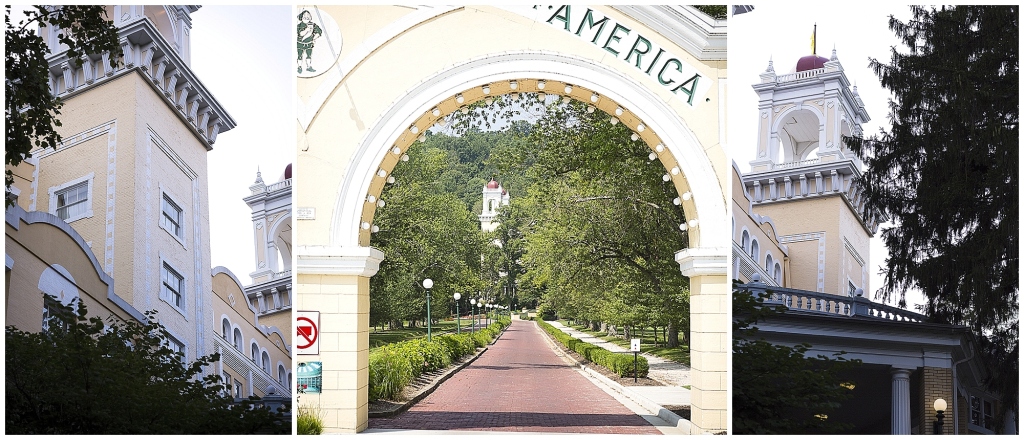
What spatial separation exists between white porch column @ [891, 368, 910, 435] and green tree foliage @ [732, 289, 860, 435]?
0.85 meters

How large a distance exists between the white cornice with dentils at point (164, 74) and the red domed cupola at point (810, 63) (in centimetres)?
573

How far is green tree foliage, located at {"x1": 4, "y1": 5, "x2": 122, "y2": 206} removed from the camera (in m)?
8.16

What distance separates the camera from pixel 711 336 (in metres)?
7.89

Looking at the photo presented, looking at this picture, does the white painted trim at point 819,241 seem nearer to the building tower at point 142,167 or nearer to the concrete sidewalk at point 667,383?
the concrete sidewalk at point 667,383

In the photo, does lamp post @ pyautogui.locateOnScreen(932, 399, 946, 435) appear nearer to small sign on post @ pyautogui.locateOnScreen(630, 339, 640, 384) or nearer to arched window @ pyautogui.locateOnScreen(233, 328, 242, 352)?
small sign on post @ pyautogui.locateOnScreen(630, 339, 640, 384)

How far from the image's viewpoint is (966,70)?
855 cm

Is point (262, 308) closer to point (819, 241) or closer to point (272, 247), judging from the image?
point (272, 247)

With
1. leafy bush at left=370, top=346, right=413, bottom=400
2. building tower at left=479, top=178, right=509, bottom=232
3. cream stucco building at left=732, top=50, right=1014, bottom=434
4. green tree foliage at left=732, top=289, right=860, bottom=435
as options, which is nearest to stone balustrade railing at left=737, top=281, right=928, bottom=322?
cream stucco building at left=732, top=50, right=1014, bottom=434

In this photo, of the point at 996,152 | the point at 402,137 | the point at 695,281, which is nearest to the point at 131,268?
the point at 402,137

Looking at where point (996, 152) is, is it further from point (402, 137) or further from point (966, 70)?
point (402, 137)

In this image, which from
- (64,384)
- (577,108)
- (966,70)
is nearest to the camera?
(64,384)

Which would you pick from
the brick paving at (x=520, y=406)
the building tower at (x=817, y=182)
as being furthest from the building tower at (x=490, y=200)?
the building tower at (x=817, y=182)

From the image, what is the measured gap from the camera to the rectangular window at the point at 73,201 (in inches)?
326

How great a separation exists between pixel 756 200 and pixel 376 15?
4418 millimetres
